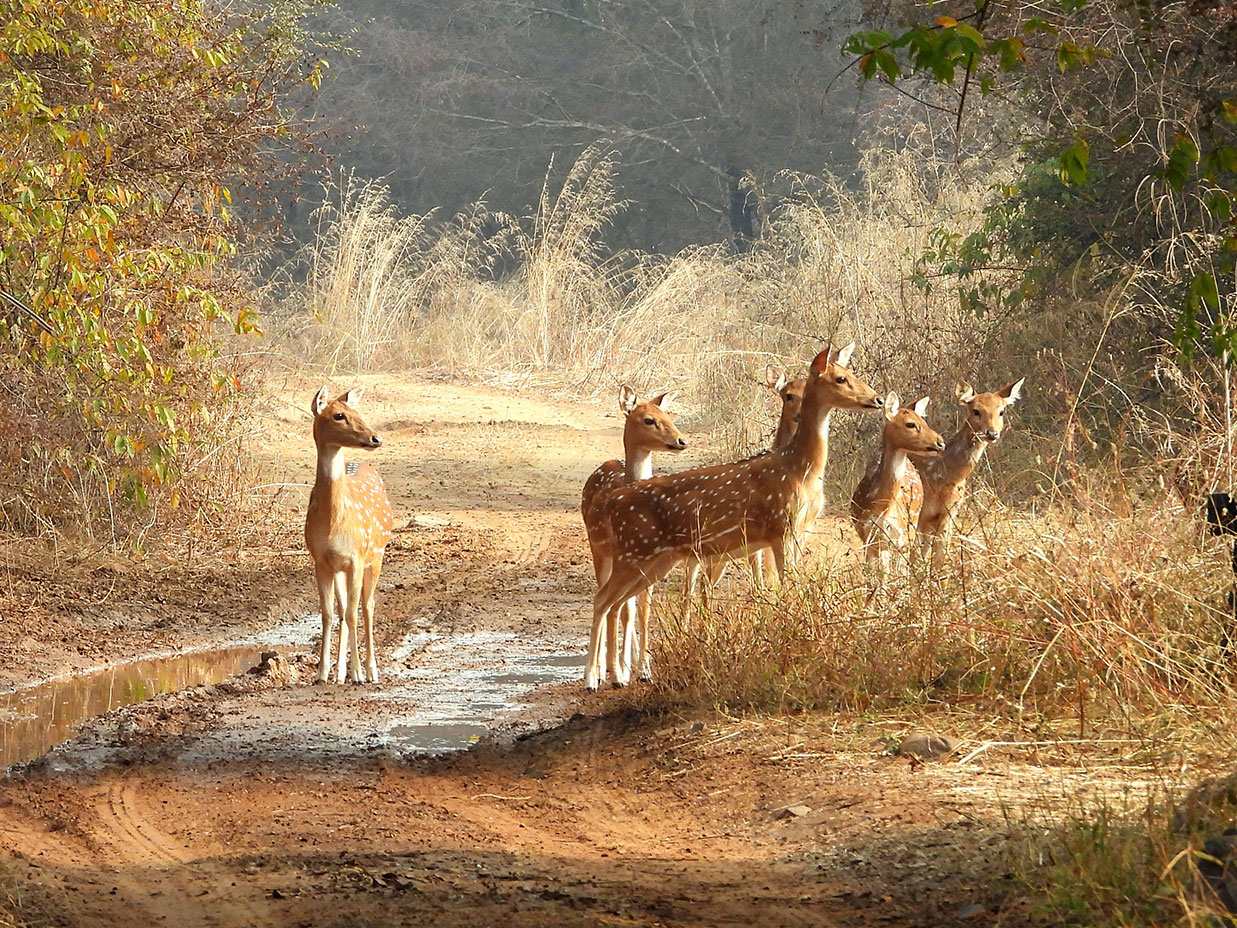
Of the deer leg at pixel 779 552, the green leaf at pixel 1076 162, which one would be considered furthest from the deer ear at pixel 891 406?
the green leaf at pixel 1076 162

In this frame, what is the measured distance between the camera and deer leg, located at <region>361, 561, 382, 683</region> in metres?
9.79

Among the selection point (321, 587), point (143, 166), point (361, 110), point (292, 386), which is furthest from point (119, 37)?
point (361, 110)

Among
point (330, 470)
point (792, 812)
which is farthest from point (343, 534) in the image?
point (792, 812)

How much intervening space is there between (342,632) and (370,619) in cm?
19

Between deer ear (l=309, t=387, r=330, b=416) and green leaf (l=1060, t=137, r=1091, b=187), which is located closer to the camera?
green leaf (l=1060, t=137, r=1091, b=187)

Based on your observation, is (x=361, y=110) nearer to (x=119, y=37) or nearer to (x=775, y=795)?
(x=119, y=37)

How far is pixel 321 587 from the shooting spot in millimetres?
9852

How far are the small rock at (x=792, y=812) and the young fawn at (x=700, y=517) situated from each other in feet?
6.92

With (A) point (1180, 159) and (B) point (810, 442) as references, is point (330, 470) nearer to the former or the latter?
(B) point (810, 442)

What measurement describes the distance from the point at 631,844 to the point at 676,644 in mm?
1786

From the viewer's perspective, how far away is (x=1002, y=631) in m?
7.38

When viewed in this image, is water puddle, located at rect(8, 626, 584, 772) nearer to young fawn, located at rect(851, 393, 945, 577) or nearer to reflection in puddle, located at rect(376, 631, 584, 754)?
reflection in puddle, located at rect(376, 631, 584, 754)

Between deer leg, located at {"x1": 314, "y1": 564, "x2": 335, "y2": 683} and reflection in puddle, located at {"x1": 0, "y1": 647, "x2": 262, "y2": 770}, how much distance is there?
2.19 ft

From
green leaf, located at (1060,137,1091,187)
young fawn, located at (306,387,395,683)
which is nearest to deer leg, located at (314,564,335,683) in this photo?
young fawn, located at (306,387,395,683)
